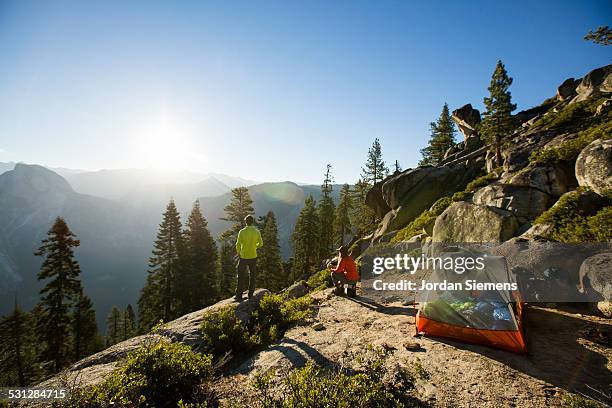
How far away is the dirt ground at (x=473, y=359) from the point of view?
15.4ft

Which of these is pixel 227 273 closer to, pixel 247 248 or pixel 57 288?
pixel 57 288

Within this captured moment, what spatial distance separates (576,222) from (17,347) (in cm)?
4295

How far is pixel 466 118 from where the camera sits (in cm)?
4553

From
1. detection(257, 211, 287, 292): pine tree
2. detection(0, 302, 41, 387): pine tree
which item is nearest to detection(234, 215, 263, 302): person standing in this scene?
detection(257, 211, 287, 292): pine tree

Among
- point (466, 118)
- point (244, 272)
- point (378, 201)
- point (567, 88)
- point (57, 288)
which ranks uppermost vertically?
point (567, 88)

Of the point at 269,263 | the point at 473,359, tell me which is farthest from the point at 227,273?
the point at 473,359

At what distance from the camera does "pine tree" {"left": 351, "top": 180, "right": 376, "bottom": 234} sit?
46.6m

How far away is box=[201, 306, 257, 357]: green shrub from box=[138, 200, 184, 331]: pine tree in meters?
22.5

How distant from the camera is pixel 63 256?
868 inches

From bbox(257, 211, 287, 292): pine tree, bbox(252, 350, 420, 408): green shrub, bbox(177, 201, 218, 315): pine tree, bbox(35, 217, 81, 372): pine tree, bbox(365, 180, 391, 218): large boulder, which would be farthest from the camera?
bbox(257, 211, 287, 292): pine tree

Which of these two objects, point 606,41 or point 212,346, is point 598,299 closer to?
point 212,346

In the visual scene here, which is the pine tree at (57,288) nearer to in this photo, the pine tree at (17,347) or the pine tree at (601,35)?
the pine tree at (17,347)

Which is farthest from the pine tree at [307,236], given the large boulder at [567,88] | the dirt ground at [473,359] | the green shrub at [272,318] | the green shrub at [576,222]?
the large boulder at [567,88]

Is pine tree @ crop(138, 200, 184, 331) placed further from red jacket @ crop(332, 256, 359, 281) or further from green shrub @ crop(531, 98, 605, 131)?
green shrub @ crop(531, 98, 605, 131)
